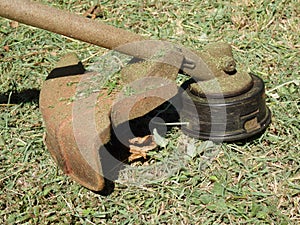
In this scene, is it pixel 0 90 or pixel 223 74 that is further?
pixel 0 90

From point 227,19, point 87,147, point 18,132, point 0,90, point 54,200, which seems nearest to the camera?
point 87,147

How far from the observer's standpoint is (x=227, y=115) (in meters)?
3.13

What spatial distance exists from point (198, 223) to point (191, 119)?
2.01 ft

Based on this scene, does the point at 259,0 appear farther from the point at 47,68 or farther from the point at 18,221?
the point at 18,221

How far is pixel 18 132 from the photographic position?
355 cm

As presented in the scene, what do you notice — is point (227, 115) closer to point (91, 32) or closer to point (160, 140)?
point (160, 140)

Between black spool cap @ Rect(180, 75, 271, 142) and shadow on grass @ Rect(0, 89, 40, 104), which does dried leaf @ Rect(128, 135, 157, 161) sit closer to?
black spool cap @ Rect(180, 75, 271, 142)

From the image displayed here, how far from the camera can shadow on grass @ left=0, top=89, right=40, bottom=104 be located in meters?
3.79

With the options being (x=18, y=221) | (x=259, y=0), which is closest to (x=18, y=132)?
(x=18, y=221)

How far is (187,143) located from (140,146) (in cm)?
27

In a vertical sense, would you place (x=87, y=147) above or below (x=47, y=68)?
above

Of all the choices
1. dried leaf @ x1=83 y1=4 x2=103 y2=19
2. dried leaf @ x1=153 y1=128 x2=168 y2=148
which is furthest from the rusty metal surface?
dried leaf @ x1=83 y1=4 x2=103 y2=19

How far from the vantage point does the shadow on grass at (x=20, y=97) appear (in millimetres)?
3785

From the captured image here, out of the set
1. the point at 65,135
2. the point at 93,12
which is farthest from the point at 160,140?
the point at 93,12
